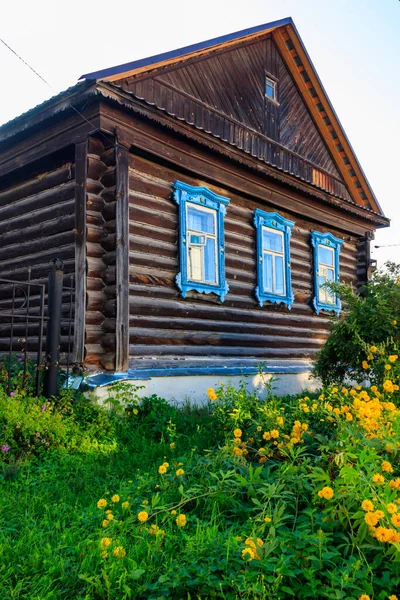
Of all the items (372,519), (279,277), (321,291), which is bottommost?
(372,519)

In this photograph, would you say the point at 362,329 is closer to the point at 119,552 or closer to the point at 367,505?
the point at 367,505

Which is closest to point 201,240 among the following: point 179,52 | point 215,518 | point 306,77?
point 179,52

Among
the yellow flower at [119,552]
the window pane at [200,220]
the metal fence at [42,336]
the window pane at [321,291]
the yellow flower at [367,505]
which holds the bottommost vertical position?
the yellow flower at [119,552]

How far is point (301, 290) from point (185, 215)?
3783 millimetres

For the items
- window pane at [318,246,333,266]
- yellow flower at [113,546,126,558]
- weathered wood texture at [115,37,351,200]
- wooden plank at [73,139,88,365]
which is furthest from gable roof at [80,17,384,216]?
yellow flower at [113,546,126,558]

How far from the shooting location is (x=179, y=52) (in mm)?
8109

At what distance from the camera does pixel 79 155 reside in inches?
276

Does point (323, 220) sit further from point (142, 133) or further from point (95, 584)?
point (95, 584)

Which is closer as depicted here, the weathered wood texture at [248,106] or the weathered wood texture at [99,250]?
the weathered wood texture at [99,250]

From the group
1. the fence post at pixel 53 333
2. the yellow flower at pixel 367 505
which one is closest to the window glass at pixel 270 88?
the fence post at pixel 53 333

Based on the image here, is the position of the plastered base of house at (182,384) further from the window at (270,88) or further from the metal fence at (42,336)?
the window at (270,88)

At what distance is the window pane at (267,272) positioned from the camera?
976cm

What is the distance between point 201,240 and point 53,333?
3122 millimetres

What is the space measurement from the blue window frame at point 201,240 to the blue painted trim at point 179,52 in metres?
1.73
